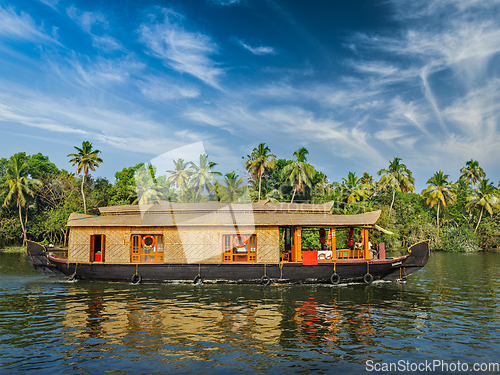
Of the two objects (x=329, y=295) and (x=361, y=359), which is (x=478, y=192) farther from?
(x=361, y=359)

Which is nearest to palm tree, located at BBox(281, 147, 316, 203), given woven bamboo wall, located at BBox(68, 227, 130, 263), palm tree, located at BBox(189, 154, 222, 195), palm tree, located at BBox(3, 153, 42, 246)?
palm tree, located at BBox(189, 154, 222, 195)

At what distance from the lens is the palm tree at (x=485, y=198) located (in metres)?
42.8

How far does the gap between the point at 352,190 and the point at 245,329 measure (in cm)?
3502

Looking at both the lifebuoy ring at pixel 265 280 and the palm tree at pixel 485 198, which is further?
the palm tree at pixel 485 198

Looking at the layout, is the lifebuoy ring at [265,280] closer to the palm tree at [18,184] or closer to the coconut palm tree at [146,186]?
the coconut palm tree at [146,186]

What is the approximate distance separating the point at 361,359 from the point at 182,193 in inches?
1433

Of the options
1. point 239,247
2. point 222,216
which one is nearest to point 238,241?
point 239,247

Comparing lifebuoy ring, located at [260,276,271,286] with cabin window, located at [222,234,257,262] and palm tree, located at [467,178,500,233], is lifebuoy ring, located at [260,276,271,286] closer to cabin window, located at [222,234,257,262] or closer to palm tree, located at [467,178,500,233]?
cabin window, located at [222,234,257,262]

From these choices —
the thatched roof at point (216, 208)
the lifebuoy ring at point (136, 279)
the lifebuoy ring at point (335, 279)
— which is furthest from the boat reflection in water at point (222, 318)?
the thatched roof at point (216, 208)

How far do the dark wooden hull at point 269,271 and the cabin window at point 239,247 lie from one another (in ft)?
2.54

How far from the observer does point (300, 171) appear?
40.3 meters

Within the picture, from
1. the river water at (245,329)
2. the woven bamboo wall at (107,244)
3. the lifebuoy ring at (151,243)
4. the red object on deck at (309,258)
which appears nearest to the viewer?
the river water at (245,329)

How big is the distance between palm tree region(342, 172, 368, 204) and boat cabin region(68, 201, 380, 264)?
23.5m

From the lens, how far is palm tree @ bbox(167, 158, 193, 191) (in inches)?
1761
